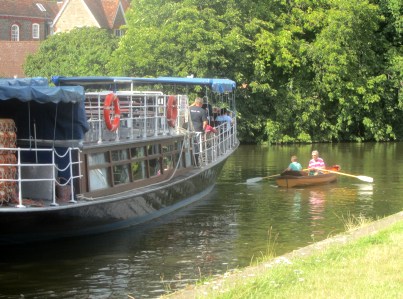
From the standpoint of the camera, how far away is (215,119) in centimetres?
3391

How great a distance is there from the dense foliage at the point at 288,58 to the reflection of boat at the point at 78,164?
26176 millimetres

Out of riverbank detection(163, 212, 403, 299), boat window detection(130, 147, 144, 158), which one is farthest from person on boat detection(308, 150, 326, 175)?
riverbank detection(163, 212, 403, 299)

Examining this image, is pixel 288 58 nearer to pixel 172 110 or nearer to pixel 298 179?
pixel 298 179

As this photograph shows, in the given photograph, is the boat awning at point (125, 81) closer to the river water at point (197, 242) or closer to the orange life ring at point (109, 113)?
the river water at point (197, 242)

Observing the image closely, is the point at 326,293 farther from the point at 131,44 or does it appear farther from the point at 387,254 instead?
the point at 131,44

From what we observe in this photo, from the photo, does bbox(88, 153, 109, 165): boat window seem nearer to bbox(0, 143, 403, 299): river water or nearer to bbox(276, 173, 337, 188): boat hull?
bbox(0, 143, 403, 299): river water

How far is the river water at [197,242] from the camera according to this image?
16188mm

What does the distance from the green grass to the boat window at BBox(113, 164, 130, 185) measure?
7.96m

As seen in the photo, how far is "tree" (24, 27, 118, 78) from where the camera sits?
61031mm

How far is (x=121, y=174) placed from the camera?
22172 mm

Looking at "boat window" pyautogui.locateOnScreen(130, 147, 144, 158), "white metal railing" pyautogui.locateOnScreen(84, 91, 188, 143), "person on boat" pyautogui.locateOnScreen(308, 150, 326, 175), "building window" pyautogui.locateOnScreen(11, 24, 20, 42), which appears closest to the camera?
"white metal railing" pyautogui.locateOnScreen(84, 91, 188, 143)

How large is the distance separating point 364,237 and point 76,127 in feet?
22.8

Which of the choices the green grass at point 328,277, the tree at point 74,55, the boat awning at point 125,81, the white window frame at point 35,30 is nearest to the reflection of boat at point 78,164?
the boat awning at point 125,81

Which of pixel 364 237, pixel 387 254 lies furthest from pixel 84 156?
pixel 387 254
